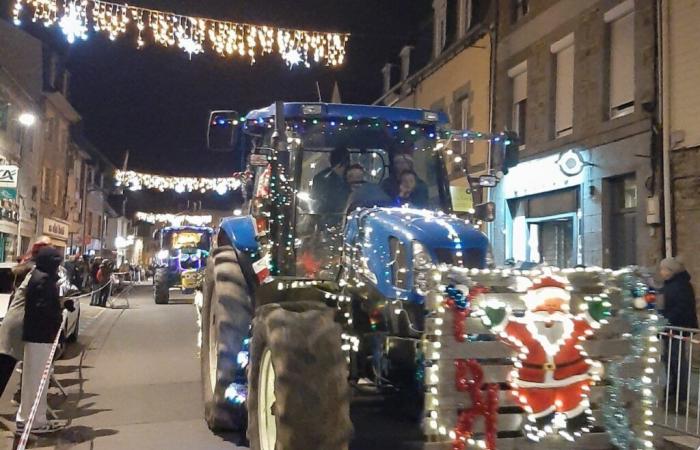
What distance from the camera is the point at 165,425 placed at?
741 cm

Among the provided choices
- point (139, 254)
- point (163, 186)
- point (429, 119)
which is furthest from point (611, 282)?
point (139, 254)

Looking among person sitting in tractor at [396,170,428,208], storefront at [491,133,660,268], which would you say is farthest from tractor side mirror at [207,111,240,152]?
storefront at [491,133,660,268]

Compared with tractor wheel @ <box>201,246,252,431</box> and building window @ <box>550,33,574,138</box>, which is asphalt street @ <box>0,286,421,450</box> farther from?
building window @ <box>550,33,574,138</box>

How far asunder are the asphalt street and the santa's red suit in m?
2.53

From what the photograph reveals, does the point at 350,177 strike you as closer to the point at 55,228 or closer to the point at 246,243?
the point at 246,243

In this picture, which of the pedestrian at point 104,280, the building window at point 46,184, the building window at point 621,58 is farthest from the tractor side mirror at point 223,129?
the building window at point 46,184

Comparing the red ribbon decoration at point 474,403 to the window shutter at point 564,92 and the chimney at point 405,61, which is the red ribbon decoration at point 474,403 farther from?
the chimney at point 405,61

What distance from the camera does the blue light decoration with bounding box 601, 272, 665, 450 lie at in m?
4.43

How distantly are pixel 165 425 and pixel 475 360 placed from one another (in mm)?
4325

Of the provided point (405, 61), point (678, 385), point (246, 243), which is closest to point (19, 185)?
point (405, 61)

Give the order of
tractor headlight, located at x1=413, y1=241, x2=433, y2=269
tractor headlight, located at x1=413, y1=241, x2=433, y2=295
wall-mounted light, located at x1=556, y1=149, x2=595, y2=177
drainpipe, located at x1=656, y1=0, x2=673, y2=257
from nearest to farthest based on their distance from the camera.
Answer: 1. tractor headlight, located at x1=413, y1=241, x2=433, y2=295
2. tractor headlight, located at x1=413, y1=241, x2=433, y2=269
3. drainpipe, located at x1=656, y1=0, x2=673, y2=257
4. wall-mounted light, located at x1=556, y1=149, x2=595, y2=177

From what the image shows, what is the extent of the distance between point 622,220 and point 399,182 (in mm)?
7869

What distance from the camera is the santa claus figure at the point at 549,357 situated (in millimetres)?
4285

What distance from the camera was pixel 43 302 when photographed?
703 cm
